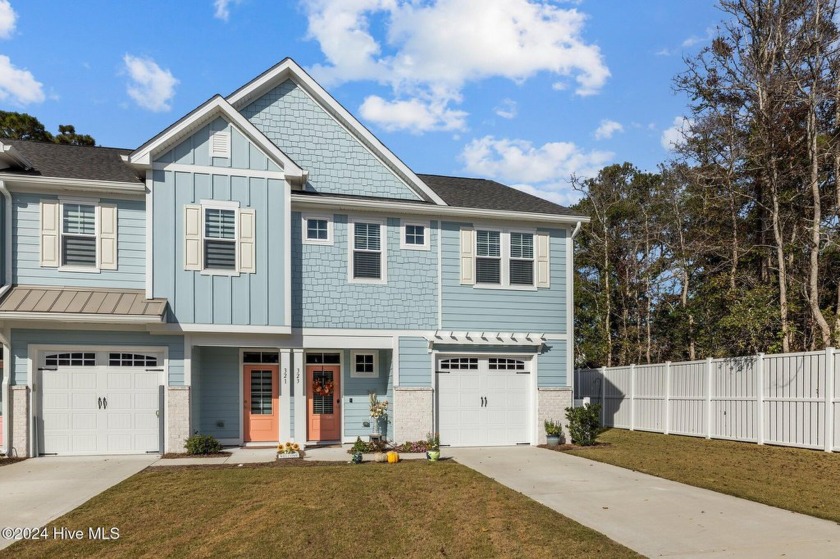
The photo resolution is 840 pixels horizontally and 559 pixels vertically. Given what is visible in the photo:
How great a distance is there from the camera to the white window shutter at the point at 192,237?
47.6ft

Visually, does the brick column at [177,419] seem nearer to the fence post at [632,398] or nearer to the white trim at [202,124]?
the white trim at [202,124]

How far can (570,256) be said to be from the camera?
17578 millimetres

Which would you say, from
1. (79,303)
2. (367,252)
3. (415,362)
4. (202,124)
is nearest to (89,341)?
(79,303)

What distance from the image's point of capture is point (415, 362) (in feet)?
53.3

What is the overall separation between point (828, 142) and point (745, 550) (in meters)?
15.9

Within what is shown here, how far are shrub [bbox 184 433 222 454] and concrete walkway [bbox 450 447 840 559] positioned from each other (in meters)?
5.85

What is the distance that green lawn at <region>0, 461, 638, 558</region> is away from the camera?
7258mm

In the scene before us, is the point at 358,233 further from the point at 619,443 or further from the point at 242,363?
the point at 619,443

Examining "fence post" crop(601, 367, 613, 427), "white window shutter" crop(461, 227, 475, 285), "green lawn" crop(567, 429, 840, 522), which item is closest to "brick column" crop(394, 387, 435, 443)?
"white window shutter" crop(461, 227, 475, 285)

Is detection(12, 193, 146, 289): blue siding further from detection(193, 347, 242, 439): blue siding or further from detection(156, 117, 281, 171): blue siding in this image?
detection(193, 347, 242, 439): blue siding

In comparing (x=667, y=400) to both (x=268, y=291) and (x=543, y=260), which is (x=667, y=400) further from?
(x=268, y=291)

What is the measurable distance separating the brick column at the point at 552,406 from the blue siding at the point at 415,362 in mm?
3052

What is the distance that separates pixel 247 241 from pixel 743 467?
37.8ft

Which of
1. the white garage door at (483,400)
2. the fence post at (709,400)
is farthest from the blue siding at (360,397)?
the fence post at (709,400)
